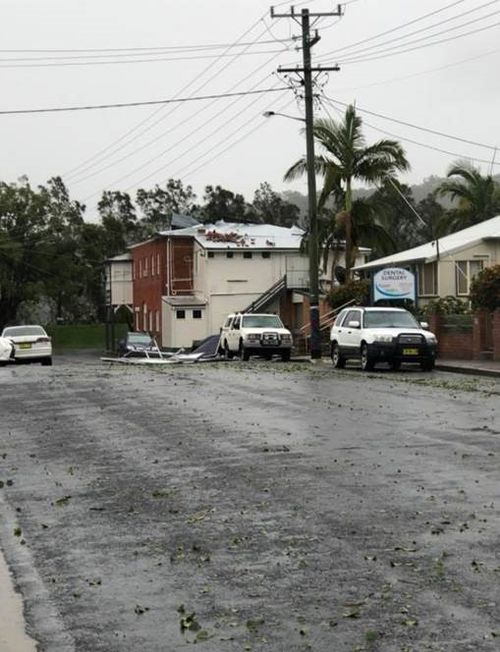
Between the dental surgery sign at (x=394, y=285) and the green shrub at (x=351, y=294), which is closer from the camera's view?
the dental surgery sign at (x=394, y=285)

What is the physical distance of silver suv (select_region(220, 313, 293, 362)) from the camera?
37.6 m

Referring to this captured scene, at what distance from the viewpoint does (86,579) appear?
6.81 metres

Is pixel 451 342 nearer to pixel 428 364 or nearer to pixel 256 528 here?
pixel 428 364

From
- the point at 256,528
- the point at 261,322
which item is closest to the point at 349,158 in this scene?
the point at 261,322

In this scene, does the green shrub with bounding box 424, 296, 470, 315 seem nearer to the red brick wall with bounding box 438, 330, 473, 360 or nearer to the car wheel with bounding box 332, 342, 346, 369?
the red brick wall with bounding box 438, 330, 473, 360

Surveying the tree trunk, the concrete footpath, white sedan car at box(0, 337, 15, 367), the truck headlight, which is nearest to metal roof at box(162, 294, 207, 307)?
the tree trunk

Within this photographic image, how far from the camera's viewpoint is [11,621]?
5992mm

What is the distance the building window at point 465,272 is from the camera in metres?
42.4

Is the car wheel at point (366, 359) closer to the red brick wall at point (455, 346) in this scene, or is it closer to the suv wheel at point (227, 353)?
the red brick wall at point (455, 346)

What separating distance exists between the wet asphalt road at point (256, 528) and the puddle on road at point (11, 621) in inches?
3.4

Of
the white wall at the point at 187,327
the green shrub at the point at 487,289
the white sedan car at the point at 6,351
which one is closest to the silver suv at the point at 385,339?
the green shrub at the point at 487,289

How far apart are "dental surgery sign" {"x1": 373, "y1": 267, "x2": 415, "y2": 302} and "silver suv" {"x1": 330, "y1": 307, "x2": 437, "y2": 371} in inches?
317

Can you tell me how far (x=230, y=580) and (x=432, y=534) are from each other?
1.73m

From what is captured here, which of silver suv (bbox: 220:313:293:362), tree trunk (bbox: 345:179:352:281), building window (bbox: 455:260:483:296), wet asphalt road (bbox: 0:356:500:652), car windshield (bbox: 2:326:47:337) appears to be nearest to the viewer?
wet asphalt road (bbox: 0:356:500:652)
